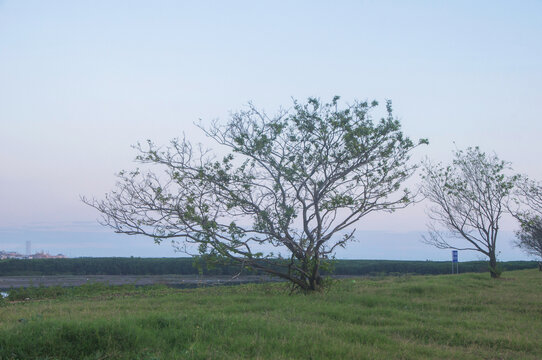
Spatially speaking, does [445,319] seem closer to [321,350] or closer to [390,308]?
[390,308]

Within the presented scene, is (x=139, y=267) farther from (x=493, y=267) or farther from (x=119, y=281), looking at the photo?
(x=493, y=267)

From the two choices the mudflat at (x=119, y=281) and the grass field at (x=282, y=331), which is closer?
the grass field at (x=282, y=331)

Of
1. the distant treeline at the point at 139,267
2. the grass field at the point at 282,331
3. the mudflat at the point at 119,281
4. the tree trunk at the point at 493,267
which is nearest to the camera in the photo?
the grass field at the point at 282,331

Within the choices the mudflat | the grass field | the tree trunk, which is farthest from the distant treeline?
the grass field

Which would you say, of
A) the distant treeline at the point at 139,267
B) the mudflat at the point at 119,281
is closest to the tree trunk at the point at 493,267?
the distant treeline at the point at 139,267

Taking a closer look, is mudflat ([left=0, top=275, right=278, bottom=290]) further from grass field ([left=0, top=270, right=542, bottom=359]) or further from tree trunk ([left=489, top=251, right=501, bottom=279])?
tree trunk ([left=489, top=251, right=501, bottom=279])

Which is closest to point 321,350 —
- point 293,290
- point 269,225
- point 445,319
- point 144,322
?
point 144,322

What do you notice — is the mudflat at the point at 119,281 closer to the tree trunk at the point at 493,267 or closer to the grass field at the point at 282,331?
the grass field at the point at 282,331

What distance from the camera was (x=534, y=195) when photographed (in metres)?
21.5

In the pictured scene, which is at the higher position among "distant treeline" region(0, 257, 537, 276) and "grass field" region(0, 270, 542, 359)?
"grass field" region(0, 270, 542, 359)

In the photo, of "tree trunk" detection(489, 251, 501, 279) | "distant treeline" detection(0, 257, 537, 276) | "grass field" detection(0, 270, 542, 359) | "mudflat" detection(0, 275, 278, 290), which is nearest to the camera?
"grass field" detection(0, 270, 542, 359)

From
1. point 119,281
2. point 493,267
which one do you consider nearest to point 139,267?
point 119,281

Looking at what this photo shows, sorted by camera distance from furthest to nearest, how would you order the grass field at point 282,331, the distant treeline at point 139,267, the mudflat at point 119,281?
1. the distant treeline at point 139,267
2. the mudflat at point 119,281
3. the grass field at point 282,331

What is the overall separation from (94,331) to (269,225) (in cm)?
696
